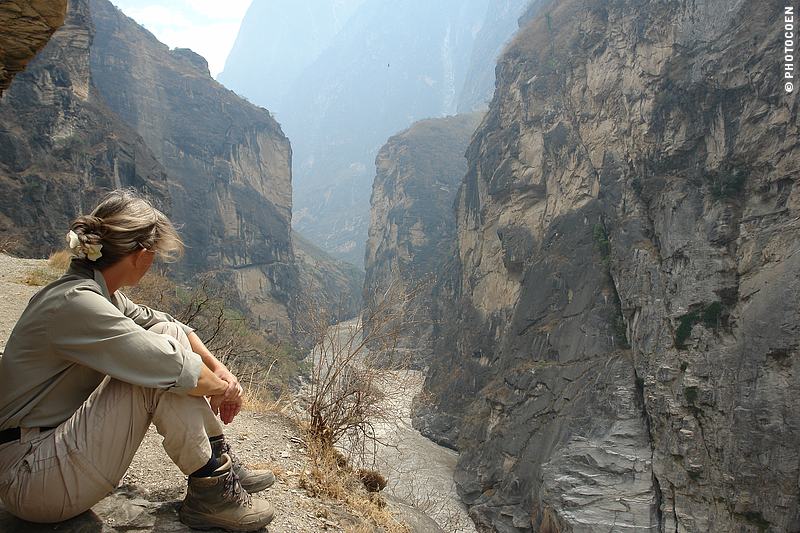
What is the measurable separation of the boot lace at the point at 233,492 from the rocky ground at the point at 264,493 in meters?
0.31

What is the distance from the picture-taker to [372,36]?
197 metres

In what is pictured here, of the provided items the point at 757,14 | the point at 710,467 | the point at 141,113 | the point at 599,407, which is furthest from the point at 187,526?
the point at 141,113

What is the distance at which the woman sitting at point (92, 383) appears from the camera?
6.24 ft

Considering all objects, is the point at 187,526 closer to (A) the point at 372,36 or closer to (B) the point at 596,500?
(B) the point at 596,500

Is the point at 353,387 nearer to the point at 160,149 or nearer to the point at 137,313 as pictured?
the point at 137,313

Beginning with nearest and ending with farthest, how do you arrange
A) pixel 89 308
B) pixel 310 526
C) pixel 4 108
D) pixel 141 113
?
pixel 89 308 → pixel 310 526 → pixel 4 108 → pixel 141 113

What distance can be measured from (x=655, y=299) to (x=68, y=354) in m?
21.1

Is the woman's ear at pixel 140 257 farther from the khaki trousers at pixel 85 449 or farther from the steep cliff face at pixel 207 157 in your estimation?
the steep cliff face at pixel 207 157

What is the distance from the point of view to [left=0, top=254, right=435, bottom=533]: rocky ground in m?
2.42

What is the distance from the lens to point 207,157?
5741cm

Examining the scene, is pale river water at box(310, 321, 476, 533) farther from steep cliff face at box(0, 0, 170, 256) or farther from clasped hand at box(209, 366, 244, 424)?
steep cliff face at box(0, 0, 170, 256)

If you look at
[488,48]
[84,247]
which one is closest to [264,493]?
[84,247]

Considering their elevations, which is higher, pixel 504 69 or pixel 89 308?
pixel 504 69

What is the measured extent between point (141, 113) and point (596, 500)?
5752cm
